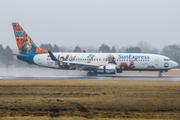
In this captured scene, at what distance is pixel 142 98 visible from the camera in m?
13.7

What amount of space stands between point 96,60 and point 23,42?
12158 millimetres

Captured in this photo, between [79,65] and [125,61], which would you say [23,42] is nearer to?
[79,65]

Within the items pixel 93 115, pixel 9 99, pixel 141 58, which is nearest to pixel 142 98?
pixel 93 115

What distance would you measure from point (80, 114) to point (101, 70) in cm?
2031

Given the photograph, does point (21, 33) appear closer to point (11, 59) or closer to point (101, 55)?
point (101, 55)

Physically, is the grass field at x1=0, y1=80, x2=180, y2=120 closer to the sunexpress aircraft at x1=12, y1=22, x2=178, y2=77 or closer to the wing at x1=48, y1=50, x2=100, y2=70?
Answer: the wing at x1=48, y1=50, x2=100, y2=70

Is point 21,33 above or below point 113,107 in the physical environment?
above

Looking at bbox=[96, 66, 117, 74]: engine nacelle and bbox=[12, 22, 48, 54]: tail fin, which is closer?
bbox=[96, 66, 117, 74]: engine nacelle

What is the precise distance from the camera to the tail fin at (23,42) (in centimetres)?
3456

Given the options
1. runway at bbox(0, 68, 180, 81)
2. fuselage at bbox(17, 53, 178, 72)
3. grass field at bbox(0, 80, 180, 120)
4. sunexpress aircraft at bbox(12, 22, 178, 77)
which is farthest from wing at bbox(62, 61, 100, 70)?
grass field at bbox(0, 80, 180, 120)

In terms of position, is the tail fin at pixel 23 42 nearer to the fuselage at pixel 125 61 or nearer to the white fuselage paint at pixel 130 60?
the fuselage at pixel 125 61

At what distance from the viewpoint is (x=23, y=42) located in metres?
34.7

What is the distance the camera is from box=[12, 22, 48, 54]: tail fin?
3456 centimetres

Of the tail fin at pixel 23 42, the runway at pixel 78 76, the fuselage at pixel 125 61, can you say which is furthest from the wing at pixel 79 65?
the tail fin at pixel 23 42
